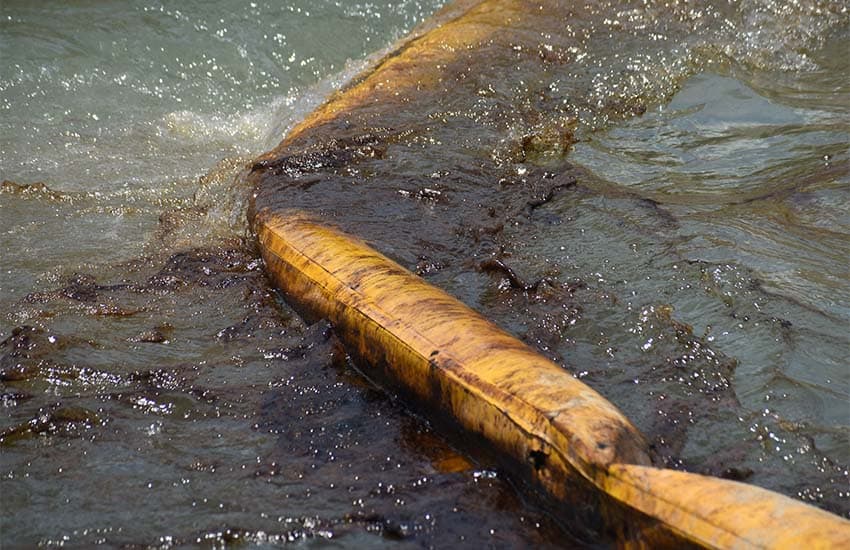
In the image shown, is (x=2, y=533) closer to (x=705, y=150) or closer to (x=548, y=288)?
(x=548, y=288)

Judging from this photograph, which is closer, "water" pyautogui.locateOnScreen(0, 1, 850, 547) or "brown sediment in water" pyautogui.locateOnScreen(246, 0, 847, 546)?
"brown sediment in water" pyautogui.locateOnScreen(246, 0, 847, 546)

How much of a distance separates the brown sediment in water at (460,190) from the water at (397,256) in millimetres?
32

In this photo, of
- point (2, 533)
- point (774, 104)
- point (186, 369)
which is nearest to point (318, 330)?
point (186, 369)

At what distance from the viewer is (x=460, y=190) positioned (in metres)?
5.00

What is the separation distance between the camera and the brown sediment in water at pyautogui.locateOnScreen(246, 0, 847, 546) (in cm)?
251

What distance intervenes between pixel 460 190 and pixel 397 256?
0.88 metres

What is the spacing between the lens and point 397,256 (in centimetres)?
423

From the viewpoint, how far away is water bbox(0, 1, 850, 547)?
2.94 metres

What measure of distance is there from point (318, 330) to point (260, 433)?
1.96 ft

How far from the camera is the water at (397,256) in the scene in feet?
9.64

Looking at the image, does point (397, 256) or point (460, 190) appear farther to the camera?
point (460, 190)

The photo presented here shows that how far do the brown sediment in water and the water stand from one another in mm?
32

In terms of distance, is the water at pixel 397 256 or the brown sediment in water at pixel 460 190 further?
the water at pixel 397 256

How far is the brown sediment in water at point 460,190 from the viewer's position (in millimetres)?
2508
